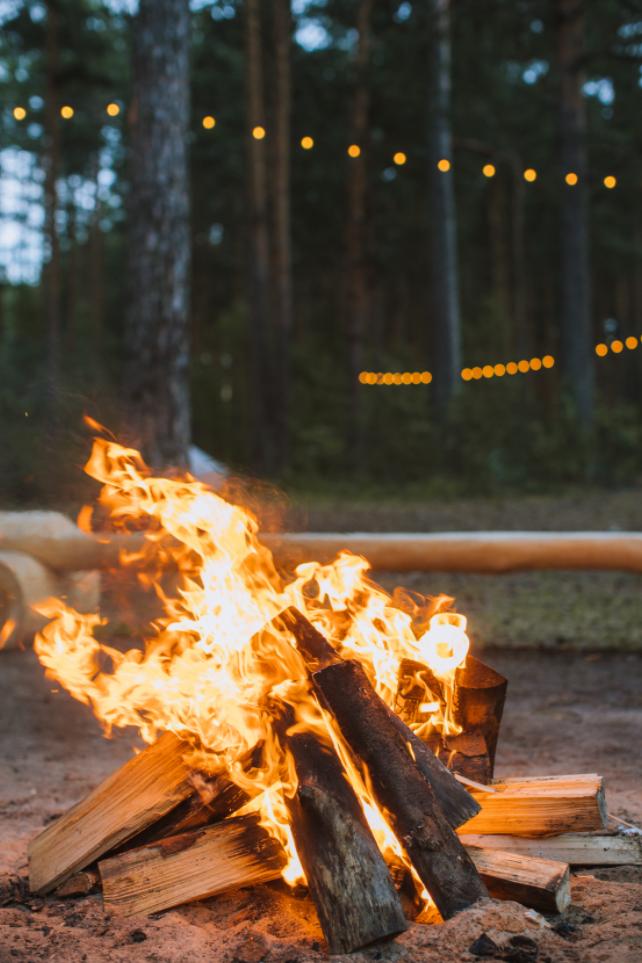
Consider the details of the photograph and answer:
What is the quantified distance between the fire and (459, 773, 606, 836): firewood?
0.32 meters

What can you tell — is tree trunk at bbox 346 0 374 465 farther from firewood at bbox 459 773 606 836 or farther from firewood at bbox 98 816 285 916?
firewood at bbox 98 816 285 916

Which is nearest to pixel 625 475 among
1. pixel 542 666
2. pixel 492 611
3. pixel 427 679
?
pixel 492 611

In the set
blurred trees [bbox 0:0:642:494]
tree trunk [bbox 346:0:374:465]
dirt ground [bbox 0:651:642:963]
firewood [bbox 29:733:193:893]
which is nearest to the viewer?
dirt ground [bbox 0:651:642:963]

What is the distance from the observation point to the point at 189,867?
2598 millimetres

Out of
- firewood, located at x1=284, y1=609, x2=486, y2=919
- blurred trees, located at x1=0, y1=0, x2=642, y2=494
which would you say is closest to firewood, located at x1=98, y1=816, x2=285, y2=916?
firewood, located at x1=284, y1=609, x2=486, y2=919

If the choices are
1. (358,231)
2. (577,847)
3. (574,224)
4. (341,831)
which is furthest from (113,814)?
(574,224)

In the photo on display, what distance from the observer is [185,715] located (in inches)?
115

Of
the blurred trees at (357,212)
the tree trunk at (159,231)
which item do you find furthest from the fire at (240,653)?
the tree trunk at (159,231)

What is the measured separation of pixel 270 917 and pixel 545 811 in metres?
0.81

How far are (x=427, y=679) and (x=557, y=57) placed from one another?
53.4ft

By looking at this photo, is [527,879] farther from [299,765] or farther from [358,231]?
[358,231]

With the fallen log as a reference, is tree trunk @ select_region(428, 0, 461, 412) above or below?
above

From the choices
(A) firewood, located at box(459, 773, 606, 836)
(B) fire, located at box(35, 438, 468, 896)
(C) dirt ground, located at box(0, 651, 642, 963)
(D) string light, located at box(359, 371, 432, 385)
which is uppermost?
(D) string light, located at box(359, 371, 432, 385)

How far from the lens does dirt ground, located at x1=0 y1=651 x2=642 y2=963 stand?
7.45 feet
